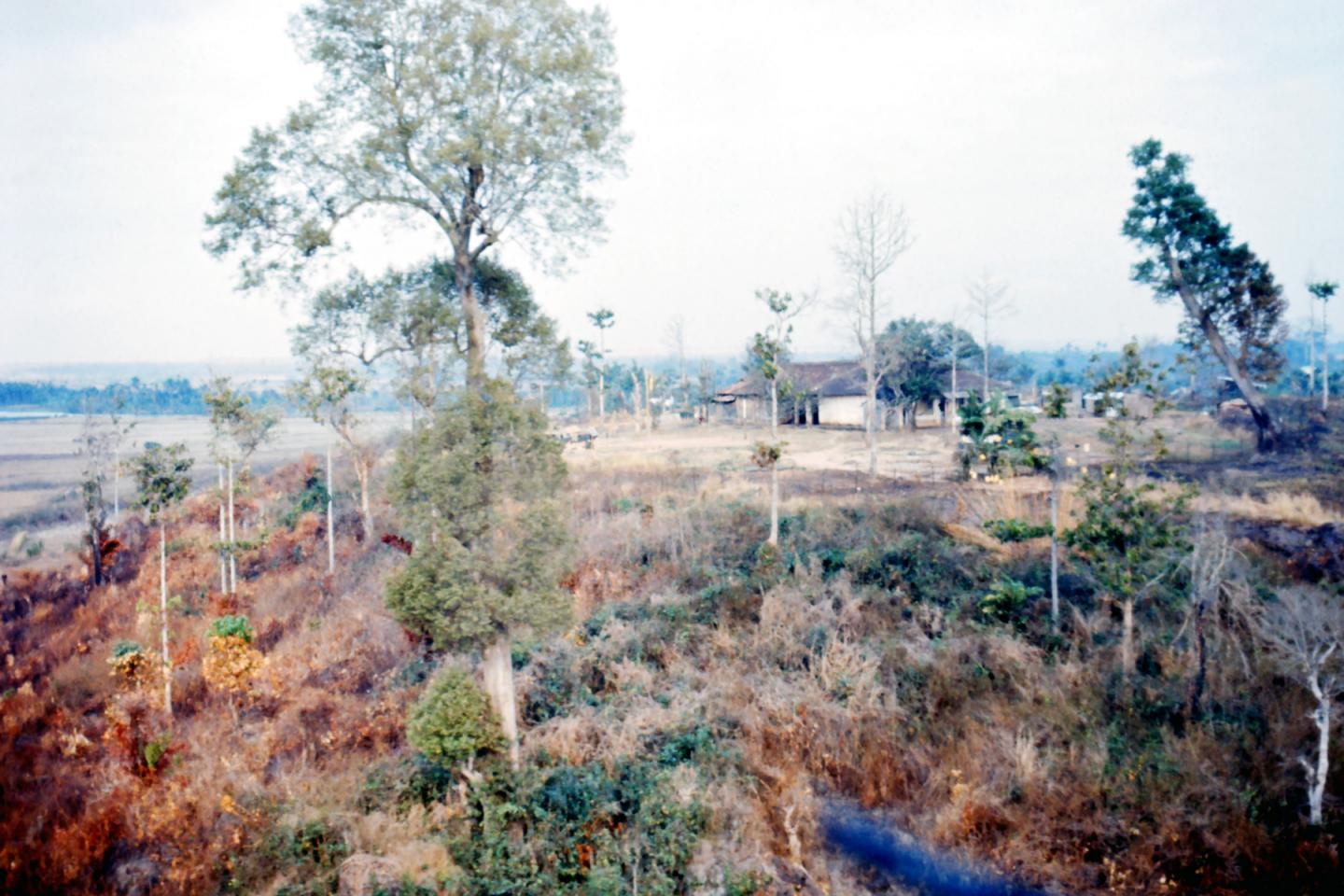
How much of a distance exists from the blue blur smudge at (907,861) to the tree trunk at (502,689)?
3.29 m

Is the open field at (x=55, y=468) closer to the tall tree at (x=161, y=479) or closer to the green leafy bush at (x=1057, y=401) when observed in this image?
the tall tree at (x=161, y=479)

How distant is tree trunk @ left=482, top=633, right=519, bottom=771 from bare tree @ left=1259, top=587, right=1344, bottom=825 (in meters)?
7.11

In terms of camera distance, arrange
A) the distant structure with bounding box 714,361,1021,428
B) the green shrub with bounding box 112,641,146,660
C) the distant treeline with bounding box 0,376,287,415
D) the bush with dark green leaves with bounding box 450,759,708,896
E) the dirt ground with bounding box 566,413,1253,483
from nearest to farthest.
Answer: the bush with dark green leaves with bounding box 450,759,708,896
the green shrub with bounding box 112,641,146,660
the dirt ground with bounding box 566,413,1253,483
the distant structure with bounding box 714,361,1021,428
the distant treeline with bounding box 0,376,287,415

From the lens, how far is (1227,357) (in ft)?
73.8

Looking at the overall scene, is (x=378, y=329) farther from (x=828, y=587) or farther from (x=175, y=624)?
(x=828, y=587)

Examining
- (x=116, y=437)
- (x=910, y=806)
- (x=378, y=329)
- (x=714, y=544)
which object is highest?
(x=378, y=329)

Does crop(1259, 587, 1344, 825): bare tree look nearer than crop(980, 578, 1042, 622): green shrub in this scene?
Yes

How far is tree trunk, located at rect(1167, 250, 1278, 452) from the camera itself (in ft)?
73.0

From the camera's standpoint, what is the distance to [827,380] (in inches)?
1574

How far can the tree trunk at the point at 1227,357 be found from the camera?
22.3 m

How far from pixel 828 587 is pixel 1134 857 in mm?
5529

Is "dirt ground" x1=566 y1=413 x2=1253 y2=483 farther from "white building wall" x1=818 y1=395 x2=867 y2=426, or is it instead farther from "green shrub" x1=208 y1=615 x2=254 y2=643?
"green shrub" x1=208 y1=615 x2=254 y2=643

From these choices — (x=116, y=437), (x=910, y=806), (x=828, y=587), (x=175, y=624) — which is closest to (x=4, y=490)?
(x=116, y=437)

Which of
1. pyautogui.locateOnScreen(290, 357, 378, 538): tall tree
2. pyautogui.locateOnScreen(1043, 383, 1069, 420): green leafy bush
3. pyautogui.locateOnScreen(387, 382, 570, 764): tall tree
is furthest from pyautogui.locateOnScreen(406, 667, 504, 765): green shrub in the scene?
pyautogui.locateOnScreen(290, 357, 378, 538): tall tree
